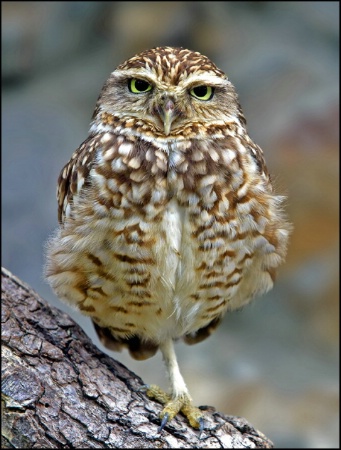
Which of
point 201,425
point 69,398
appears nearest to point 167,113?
point 69,398

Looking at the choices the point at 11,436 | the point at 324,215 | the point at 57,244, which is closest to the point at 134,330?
the point at 57,244

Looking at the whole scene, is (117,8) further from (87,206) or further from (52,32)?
(87,206)

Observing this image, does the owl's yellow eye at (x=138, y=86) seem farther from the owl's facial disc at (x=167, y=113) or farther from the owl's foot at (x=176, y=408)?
the owl's foot at (x=176, y=408)

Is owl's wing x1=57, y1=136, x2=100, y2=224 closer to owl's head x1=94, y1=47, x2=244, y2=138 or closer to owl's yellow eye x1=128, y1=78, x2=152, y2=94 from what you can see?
owl's head x1=94, y1=47, x2=244, y2=138

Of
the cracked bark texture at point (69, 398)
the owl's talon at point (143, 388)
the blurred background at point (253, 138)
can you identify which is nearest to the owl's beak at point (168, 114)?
the cracked bark texture at point (69, 398)

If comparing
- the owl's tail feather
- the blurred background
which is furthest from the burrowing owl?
the blurred background

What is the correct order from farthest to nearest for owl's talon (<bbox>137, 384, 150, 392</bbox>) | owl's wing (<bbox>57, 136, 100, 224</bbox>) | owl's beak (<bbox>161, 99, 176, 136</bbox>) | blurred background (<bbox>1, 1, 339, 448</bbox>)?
blurred background (<bbox>1, 1, 339, 448</bbox>)
owl's talon (<bbox>137, 384, 150, 392</bbox>)
owl's wing (<bbox>57, 136, 100, 224</bbox>)
owl's beak (<bbox>161, 99, 176, 136</bbox>)
